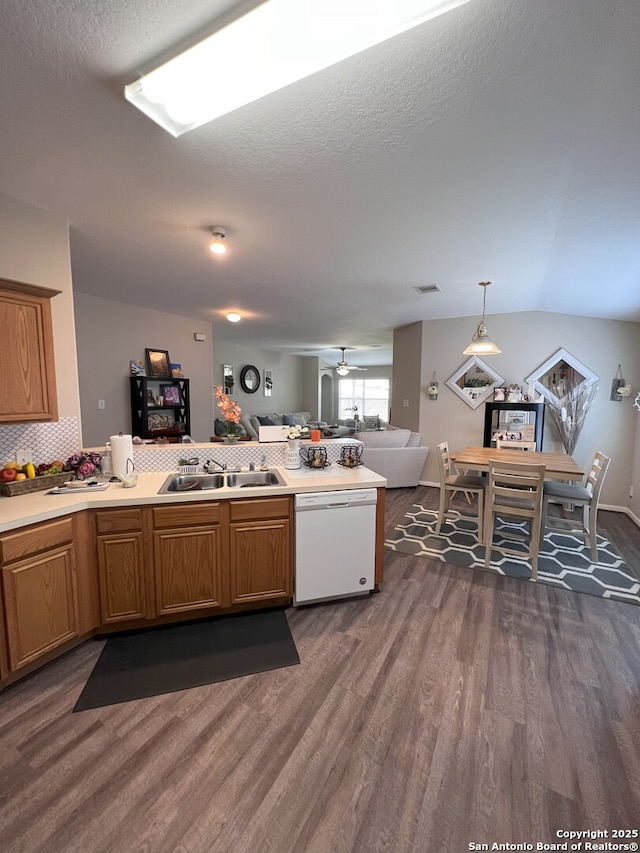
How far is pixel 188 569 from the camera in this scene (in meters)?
2.22

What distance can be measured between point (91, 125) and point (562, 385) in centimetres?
539

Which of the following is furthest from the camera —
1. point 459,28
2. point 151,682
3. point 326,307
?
point 326,307

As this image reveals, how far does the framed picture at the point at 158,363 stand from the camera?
16.5 ft

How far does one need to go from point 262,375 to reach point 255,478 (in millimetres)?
6976

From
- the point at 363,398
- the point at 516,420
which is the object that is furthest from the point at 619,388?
the point at 363,398

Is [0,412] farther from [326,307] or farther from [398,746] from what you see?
[326,307]

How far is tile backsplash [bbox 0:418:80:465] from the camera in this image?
7.05 ft

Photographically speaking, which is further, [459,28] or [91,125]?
[91,125]

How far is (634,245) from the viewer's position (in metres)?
2.51

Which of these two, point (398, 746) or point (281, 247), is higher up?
point (281, 247)

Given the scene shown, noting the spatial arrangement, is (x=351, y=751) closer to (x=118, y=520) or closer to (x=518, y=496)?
(x=118, y=520)

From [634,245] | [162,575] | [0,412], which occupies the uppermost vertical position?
[634,245]

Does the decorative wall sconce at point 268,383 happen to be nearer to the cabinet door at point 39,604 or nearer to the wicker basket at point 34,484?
the wicker basket at point 34,484

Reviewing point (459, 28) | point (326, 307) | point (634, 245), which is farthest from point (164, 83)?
point (326, 307)
